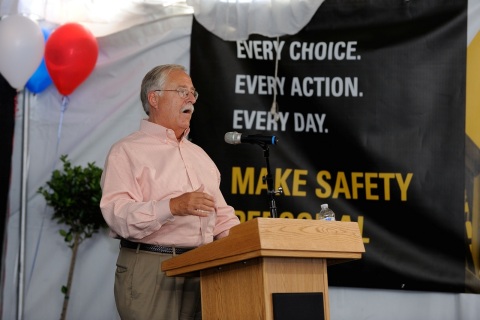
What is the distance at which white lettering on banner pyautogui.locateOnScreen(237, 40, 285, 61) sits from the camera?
15.6ft

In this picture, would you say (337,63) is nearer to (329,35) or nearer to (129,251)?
(329,35)

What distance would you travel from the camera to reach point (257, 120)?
4.70m

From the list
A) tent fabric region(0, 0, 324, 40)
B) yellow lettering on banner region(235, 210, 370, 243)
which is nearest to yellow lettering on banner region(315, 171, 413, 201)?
yellow lettering on banner region(235, 210, 370, 243)

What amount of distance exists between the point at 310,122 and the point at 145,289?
6.86 ft

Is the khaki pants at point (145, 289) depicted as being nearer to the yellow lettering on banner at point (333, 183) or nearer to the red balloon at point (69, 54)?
the yellow lettering on banner at point (333, 183)

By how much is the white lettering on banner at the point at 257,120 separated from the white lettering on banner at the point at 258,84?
0.14m

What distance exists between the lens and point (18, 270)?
4.79 meters

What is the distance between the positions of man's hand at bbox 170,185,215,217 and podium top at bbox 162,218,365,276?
0.15 m

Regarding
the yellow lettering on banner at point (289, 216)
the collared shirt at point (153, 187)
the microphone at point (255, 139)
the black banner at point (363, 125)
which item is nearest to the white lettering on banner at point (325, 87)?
the black banner at point (363, 125)

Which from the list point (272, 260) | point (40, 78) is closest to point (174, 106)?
point (272, 260)

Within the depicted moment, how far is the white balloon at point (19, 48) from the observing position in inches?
176

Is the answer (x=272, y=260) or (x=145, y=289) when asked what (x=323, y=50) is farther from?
(x=272, y=260)

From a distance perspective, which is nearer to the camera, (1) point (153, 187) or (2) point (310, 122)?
(1) point (153, 187)

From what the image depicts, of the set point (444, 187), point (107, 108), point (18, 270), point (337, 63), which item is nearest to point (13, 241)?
point (18, 270)
